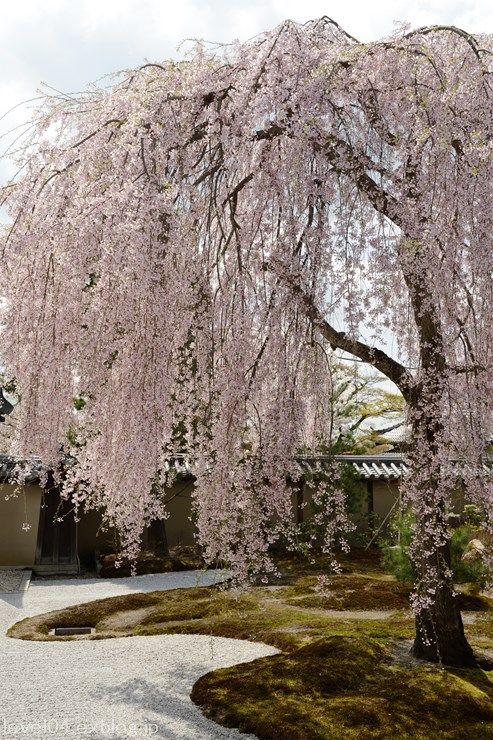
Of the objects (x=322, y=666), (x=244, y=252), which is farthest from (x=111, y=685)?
(x=244, y=252)

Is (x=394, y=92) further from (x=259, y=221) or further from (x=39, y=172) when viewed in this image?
(x=39, y=172)

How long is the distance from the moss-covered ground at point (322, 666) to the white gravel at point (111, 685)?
27cm

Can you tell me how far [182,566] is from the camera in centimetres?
1596

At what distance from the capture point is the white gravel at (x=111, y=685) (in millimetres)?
5676

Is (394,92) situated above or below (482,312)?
above

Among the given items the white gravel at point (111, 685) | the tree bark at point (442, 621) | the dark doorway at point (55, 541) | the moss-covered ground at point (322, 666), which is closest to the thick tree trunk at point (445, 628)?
the tree bark at point (442, 621)

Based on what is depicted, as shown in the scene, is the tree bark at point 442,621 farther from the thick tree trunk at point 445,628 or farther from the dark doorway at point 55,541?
the dark doorway at point 55,541

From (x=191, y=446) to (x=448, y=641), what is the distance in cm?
323

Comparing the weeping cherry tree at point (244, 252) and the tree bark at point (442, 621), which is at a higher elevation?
the weeping cherry tree at point (244, 252)

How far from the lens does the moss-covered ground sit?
569cm

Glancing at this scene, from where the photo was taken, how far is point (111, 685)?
683 centimetres

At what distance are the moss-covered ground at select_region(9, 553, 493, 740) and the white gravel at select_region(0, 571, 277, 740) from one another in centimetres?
27

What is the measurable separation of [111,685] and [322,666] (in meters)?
2.00

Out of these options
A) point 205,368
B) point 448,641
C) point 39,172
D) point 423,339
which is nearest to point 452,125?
point 423,339
